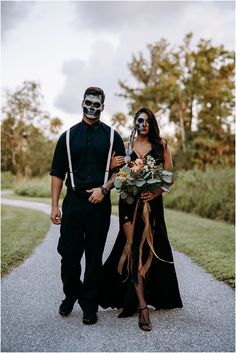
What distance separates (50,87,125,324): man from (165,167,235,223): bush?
9.68 m

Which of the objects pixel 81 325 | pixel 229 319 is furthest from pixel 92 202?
pixel 229 319

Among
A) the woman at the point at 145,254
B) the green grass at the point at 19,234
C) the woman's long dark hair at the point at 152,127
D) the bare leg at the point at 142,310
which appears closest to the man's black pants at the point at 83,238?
the woman at the point at 145,254

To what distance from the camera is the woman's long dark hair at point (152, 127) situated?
4602 millimetres

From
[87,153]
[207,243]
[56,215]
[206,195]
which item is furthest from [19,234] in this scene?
[206,195]

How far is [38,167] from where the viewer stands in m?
35.8

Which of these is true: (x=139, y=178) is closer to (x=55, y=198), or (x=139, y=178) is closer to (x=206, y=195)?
(x=55, y=198)

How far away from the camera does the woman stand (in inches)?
179

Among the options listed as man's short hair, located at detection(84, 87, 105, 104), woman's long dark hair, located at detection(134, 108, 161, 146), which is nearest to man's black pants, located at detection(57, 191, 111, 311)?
woman's long dark hair, located at detection(134, 108, 161, 146)

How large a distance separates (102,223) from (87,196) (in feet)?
1.11

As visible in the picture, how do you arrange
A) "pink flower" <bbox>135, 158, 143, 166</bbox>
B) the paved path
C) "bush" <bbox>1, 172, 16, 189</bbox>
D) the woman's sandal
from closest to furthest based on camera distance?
the paved path < the woman's sandal < "pink flower" <bbox>135, 158, 143, 166</bbox> < "bush" <bbox>1, 172, 16, 189</bbox>

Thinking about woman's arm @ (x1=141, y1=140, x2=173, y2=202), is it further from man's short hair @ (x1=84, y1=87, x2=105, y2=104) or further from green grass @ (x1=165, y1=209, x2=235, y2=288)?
green grass @ (x1=165, y1=209, x2=235, y2=288)

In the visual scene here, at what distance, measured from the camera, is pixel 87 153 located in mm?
4383

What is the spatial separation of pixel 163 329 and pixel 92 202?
147 centimetres

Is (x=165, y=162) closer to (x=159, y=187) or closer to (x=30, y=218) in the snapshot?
(x=159, y=187)
